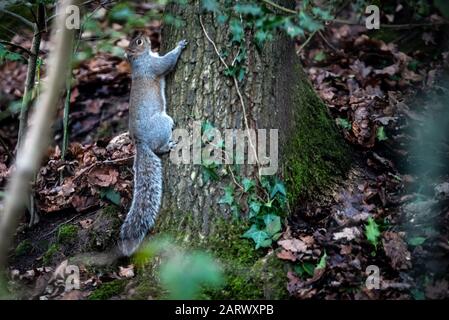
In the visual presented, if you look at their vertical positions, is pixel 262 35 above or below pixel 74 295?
above

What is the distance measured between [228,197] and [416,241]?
4.11 feet

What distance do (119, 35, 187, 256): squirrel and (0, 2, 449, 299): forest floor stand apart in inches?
10.8

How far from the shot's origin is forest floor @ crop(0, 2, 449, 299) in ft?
11.0

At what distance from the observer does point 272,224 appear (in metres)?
3.57

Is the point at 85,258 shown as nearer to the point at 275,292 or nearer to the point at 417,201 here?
the point at 275,292

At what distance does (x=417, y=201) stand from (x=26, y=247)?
2.93 m

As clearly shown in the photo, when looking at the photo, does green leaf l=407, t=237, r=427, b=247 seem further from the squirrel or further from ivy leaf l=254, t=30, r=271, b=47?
the squirrel

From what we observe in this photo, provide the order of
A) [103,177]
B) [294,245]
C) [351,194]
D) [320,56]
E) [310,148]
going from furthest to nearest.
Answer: [320,56] < [103,177] < [310,148] < [351,194] < [294,245]

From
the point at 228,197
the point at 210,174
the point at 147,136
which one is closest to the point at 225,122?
the point at 210,174

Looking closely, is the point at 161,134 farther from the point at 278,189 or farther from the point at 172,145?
the point at 278,189
